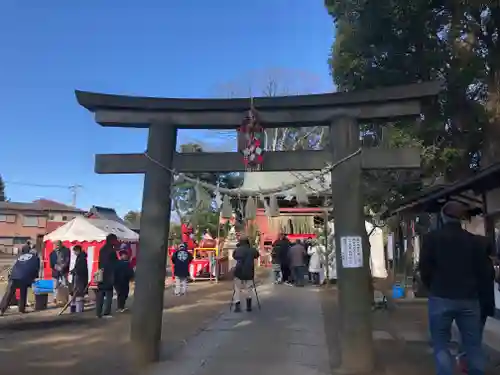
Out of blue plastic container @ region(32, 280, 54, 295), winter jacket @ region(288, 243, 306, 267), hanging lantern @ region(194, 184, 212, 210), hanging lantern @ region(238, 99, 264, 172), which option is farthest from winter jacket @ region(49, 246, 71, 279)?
hanging lantern @ region(238, 99, 264, 172)

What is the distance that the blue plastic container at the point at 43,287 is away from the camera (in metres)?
13.3

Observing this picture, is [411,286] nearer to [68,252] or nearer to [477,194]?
[477,194]

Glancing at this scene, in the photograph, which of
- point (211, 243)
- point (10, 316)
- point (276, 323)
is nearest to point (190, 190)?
point (276, 323)

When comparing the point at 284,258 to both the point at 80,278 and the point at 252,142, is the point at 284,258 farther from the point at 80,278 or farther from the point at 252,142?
the point at 252,142

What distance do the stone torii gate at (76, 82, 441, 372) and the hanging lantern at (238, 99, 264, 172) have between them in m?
0.10

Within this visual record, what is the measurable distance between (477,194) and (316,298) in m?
5.59

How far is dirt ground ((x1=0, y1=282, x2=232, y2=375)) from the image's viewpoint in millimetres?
6758

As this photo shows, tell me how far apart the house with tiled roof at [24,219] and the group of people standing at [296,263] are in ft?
123

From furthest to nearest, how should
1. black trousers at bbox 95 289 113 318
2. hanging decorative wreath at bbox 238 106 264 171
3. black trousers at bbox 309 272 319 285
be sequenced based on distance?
black trousers at bbox 309 272 319 285 < black trousers at bbox 95 289 113 318 < hanging decorative wreath at bbox 238 106 264 171

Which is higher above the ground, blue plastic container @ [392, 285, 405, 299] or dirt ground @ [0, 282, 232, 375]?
blue plastic container @ [392, 285, 405, 299]

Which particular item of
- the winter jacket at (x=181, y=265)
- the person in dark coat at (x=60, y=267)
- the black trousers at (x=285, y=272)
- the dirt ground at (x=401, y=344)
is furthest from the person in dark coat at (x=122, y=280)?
the black trousers at (x=285, y=272)

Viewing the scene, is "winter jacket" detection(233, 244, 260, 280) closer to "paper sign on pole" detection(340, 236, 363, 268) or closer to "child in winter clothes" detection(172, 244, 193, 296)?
"child in winter clothes" detection(172, 244, 193, 296)

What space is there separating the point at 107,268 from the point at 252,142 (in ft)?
19.8

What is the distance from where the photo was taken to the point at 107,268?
11.6 metres
